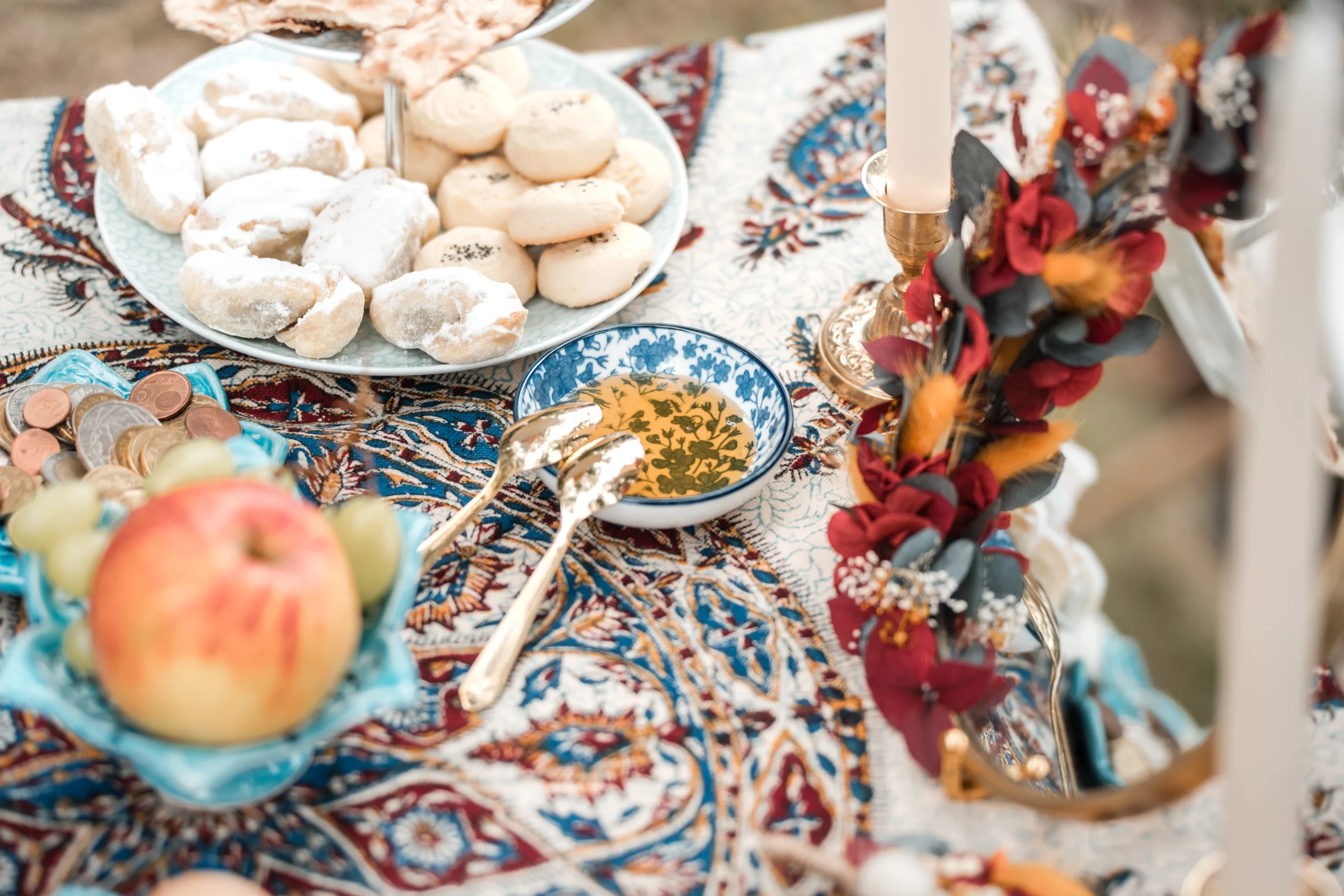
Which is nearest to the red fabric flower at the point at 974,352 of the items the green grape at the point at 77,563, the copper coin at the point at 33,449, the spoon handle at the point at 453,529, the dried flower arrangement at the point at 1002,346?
the dried flower arrangement at the point at 1002,346

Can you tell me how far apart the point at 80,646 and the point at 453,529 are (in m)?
0.20

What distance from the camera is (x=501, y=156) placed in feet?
2.72

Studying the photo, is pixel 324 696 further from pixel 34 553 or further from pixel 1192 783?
pixel 1192 783

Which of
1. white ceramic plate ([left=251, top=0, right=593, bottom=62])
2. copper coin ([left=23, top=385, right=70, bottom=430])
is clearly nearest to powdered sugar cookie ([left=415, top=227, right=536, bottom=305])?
white ceramic plate ([left=251, top=0, right=593, bottom=62])

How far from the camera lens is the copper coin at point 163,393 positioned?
0.63 meters

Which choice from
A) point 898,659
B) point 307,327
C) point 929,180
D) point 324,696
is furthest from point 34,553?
point 929,180

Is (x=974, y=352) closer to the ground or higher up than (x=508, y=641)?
higher up

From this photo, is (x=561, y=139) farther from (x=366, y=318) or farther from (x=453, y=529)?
(x=453, y=529)

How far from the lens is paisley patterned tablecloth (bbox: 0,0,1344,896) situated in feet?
1.54

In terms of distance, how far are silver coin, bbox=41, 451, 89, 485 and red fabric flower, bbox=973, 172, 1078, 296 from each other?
474 millimetres

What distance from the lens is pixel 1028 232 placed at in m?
0.50

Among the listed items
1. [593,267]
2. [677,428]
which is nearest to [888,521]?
[677,428]

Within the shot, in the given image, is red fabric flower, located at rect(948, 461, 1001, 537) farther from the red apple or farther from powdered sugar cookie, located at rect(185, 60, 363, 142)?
powdered sugar cookie, located at rect(185, 60, 363, 142)

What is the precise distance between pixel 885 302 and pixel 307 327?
0.36 metres
